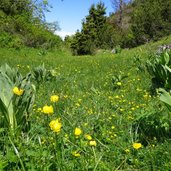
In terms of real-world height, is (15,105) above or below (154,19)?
below

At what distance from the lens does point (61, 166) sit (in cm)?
246

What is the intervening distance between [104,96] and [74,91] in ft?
3.04

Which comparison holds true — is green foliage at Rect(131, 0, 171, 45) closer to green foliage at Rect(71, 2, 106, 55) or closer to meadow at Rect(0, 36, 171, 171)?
green foliage at Rect(71, 2, 106, 55)

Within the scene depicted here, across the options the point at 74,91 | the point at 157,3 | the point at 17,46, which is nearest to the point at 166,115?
the point at 74,91

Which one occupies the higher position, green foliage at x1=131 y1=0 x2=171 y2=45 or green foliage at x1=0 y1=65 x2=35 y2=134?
green foliage at x1=131 y1=0 x2=171 y2=45

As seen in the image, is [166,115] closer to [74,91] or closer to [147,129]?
[147,129]

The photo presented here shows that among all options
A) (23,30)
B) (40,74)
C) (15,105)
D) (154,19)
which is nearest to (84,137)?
(15,105)

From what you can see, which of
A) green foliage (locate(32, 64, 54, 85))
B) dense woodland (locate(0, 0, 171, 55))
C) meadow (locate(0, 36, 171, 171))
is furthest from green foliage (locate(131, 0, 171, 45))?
meadow (locate(0, 36, 171, 171))

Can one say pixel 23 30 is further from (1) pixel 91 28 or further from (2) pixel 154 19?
(1) pixel 91 28

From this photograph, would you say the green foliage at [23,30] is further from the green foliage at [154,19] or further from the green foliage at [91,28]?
the green foliage at [91,28]

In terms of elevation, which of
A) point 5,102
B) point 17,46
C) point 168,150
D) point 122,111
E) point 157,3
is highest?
point 157,3

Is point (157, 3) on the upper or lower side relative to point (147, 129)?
upper

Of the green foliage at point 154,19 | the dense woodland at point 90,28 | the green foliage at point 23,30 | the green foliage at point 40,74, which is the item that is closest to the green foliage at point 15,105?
the green foliage at point 40,74

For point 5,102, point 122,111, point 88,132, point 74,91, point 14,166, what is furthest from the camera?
point 74,91
